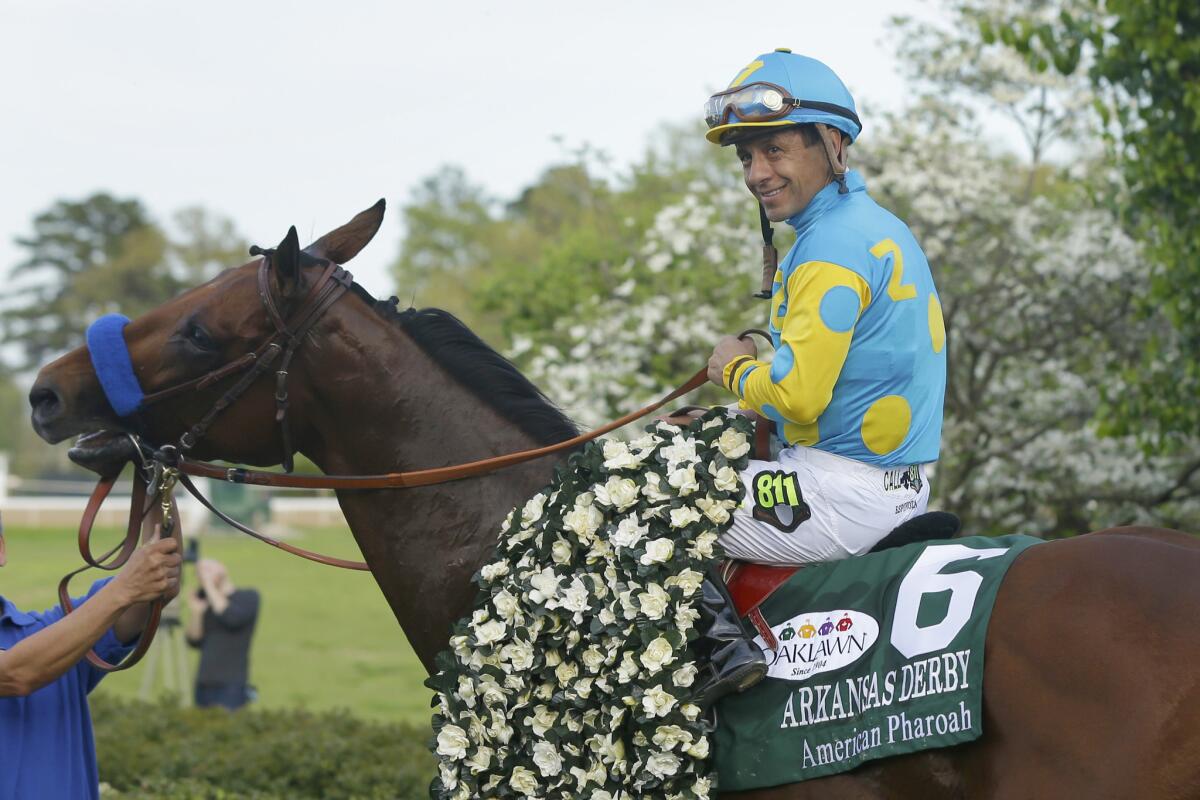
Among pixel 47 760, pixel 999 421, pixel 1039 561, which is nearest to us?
pixel 1039 561

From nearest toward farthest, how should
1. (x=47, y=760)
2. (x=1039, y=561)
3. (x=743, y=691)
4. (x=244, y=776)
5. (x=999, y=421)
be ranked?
1. (x=1039, y=561)
2. (x=743, y=691)
3. (x=47, y=760)
4. (x=244, y=776)
5. (x=999, y=421)

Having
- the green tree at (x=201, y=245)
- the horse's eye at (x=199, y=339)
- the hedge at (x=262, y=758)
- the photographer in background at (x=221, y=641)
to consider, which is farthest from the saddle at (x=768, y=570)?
the green tree at (x=201, y=245)

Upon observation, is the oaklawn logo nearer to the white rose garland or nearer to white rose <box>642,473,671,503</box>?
the white rose garland

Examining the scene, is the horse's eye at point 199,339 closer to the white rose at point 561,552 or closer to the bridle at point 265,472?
the bridle at point 265,472

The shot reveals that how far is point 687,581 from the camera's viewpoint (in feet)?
9.20

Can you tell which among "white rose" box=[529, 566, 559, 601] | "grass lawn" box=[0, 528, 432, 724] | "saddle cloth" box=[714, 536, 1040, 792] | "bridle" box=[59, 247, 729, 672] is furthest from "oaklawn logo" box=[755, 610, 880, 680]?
"grass lawn" box=[0, 528, 432, 724]

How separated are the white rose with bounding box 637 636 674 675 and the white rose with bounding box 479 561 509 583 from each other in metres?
0.45

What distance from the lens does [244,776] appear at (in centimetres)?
648

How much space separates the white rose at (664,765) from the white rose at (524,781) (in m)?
0.31

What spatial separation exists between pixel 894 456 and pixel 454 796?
137cm

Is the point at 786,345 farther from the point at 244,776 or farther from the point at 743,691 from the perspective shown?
the point at 244,776

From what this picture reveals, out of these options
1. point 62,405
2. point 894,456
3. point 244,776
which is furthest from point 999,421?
point 62,405

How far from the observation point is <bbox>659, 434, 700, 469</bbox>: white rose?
116 inches

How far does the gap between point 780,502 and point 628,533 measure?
1.23 ft
